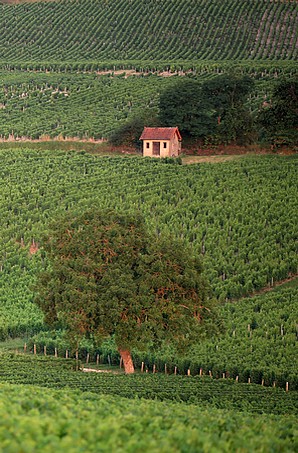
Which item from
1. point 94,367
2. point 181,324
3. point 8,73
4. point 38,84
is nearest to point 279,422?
point 181,324

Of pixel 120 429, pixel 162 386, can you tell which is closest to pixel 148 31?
pixel 162 386

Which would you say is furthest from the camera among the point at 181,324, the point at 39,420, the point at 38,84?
the point at 38,84

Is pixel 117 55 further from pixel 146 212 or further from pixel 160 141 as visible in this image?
pixel 146 212

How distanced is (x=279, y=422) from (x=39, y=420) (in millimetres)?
9074

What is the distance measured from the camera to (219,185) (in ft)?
232

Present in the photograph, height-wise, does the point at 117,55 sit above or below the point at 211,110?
above

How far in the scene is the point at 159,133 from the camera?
78.5 meters

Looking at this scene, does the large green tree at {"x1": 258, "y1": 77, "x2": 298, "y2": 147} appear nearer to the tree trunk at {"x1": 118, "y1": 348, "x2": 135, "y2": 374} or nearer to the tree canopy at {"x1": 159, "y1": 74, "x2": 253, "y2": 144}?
the tree canopy at {"x1": 159, "y1": 74, "x2": 253, "y2": 144}

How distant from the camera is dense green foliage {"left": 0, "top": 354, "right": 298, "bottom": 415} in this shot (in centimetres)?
3241

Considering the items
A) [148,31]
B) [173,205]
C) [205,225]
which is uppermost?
[148,31]

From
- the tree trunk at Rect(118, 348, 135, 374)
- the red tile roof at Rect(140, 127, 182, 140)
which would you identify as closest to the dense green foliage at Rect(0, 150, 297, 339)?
the red tile roof at Rect(140, 127, 182, 140)

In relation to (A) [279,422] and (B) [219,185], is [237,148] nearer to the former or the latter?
(B) [219,185]

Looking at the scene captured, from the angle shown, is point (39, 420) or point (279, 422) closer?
point (39, 420)

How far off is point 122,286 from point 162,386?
5937 mm
